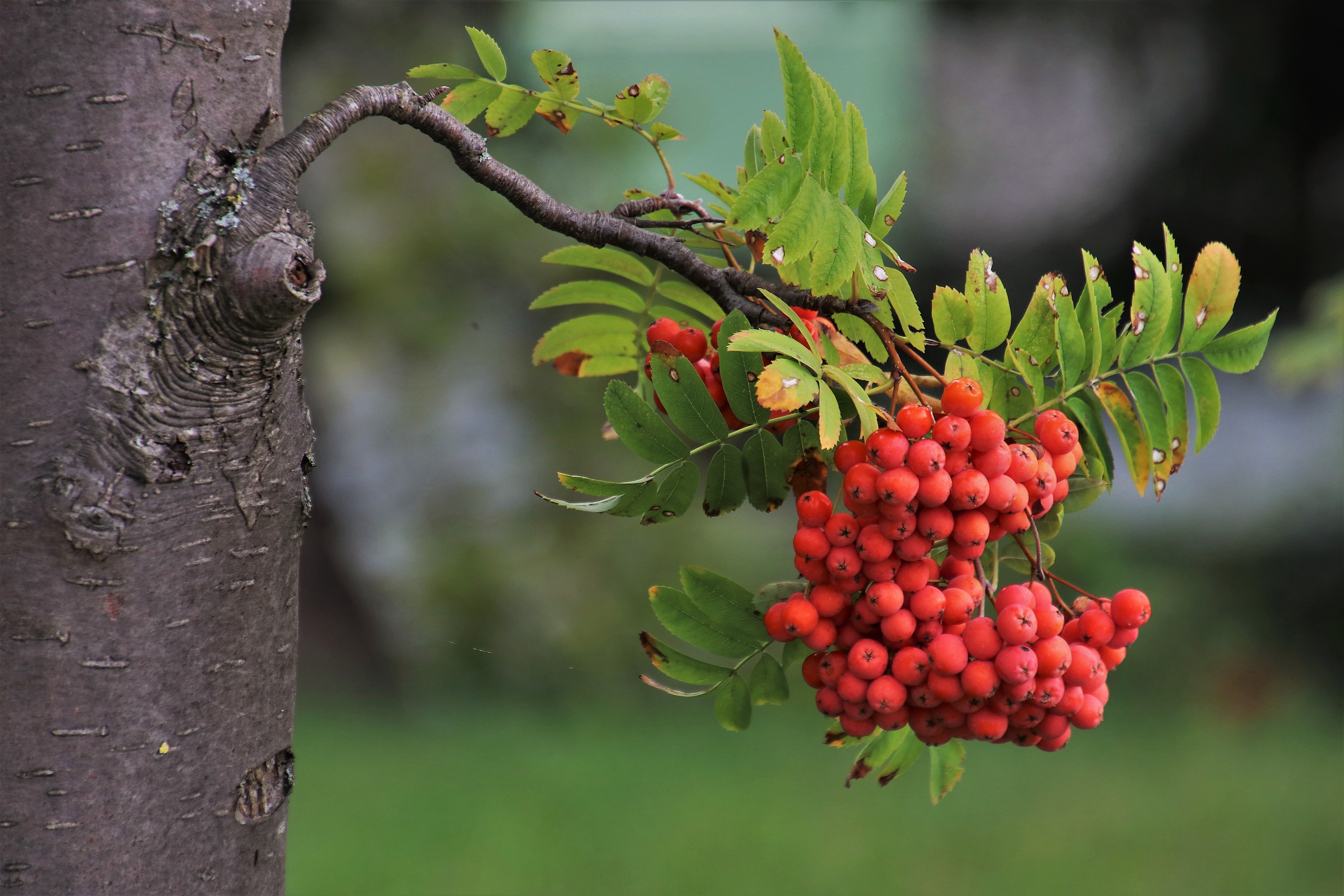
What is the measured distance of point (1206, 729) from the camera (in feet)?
12.0

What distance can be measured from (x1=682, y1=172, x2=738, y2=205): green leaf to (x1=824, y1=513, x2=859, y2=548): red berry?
0.28m

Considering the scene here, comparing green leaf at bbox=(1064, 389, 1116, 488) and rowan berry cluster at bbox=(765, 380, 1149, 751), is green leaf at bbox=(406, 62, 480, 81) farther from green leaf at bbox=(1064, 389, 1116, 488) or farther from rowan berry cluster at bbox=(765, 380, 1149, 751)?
green leaf at bbox=(1064, 389, 1116, 488)

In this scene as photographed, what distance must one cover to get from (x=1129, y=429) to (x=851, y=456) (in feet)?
0.86

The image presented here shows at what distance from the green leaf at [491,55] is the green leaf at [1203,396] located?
604 mm

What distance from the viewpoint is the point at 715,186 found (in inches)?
35.7

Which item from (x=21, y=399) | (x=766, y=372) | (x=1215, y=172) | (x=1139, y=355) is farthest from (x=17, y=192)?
(x=1215, y=172)

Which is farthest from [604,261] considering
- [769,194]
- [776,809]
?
[776,809]

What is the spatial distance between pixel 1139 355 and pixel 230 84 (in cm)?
68

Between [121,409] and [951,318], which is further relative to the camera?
[951,318]

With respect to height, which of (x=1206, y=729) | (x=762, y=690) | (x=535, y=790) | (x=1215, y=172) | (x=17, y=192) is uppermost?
(x=17, y=192)

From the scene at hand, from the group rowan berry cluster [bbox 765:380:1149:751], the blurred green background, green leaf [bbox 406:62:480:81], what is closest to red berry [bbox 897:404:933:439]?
rowan berry cluster [bbox 765:380:1149:751]

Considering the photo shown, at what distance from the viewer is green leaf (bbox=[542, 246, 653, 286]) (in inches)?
36.8

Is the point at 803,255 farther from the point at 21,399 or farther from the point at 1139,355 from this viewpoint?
the point at 21,399

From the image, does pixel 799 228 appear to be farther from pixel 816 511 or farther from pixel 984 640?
pixel 984 640
